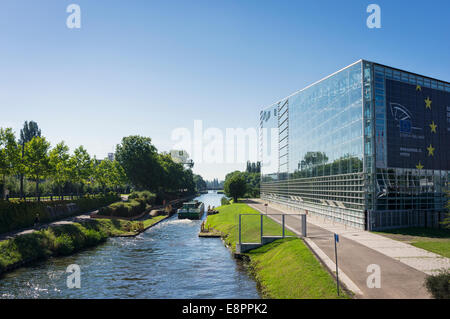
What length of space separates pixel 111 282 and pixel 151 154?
88675 millimetres

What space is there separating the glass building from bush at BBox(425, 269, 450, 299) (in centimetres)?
2451

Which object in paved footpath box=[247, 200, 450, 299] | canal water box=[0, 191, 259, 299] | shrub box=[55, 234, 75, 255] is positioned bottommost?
canal water box=[0, 191, 259, 299]

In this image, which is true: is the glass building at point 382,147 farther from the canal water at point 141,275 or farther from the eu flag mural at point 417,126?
→ the canal water at point 141,275

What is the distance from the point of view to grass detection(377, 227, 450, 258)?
28203 mm

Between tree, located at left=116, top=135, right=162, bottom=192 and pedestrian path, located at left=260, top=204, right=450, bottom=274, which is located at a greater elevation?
tree, located at left=116, top=135, right=162, bottom=192

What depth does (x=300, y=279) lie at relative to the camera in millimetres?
20094

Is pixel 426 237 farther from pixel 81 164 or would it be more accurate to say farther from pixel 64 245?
pixel 81 164

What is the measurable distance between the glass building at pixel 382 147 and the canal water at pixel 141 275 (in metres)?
18.4

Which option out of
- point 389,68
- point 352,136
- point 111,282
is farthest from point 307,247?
point 389,68

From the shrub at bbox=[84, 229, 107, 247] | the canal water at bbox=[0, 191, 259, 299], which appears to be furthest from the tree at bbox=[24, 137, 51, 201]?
the canal water at bbox=[0, 191, 259, 299]

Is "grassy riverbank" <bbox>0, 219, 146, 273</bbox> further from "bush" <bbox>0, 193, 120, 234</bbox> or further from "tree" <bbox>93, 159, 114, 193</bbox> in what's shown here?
"tree" <bbox>93, 159, 114, 193</bbox>

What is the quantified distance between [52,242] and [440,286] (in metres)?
32.0

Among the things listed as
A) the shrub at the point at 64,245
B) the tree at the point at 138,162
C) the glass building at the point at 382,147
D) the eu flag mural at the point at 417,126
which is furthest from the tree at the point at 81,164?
the eu flag mural at the point at 417,126
